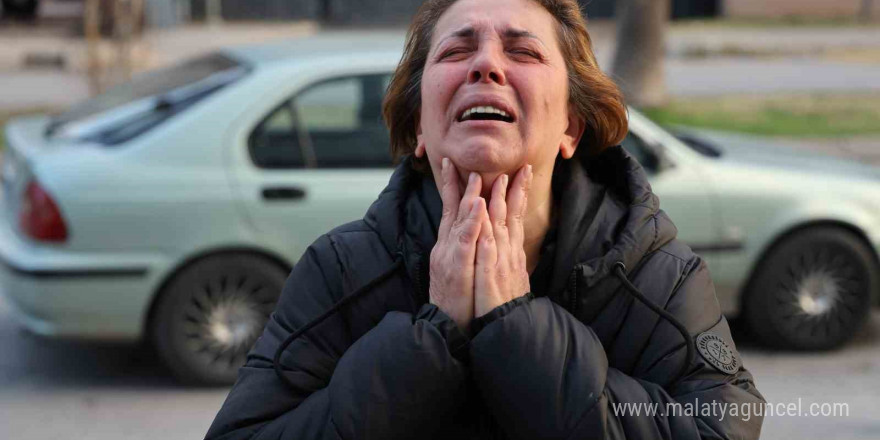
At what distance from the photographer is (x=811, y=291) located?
5809 mm

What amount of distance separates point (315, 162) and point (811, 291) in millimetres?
2465

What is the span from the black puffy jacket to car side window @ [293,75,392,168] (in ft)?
11.5

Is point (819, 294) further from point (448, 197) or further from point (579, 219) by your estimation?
point (448, 197)

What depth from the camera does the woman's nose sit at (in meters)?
1.90

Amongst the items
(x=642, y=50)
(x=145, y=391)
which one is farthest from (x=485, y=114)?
(x=642, y=50)

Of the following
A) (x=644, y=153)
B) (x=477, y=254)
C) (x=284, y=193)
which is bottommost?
(x=284, y=193)

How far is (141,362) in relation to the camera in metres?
5.91

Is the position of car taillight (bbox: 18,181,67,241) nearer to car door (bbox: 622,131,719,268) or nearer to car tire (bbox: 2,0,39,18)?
car door (bbox: 622,131,719,268)

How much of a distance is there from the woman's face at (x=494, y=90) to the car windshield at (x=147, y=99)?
386 cm

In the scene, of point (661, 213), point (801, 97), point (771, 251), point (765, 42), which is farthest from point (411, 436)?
point (765, 42)

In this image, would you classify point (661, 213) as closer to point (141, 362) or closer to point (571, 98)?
point (571, 98)

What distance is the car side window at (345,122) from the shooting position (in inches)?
220

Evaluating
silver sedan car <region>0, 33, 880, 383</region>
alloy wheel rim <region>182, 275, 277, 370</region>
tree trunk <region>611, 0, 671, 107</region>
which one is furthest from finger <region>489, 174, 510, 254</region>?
tree trunk <region>611, 0, 671, 107</region>

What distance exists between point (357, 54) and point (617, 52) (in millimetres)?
8692
